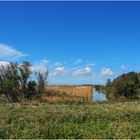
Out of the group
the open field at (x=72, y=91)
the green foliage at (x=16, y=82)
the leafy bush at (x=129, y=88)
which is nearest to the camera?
the green foliage at (x=16, y=82)

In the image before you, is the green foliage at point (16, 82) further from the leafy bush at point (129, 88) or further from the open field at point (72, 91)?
the leafy bush at point (129, 88)

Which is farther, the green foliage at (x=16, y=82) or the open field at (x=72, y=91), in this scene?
the open field at (x=72, y=91)

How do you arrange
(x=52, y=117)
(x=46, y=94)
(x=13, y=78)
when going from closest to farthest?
(x=52, y=117) → (x=13, y=78) → (x=46, y=94)

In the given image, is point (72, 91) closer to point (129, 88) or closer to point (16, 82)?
point (129, 88)

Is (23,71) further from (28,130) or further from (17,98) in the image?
(28,130)

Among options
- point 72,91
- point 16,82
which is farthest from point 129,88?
point 16,82

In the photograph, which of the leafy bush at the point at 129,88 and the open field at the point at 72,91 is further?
the open field at the point at 72,91

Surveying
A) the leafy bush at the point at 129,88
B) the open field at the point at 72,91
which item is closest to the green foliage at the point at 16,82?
the open field at the point at 72,91

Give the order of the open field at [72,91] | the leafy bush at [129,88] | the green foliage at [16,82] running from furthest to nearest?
the open field at [72,91], the leafy bush at [129,88], the green foliage at [16,82]

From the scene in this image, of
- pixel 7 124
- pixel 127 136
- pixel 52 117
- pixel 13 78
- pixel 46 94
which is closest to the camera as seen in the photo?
pixel 127 136

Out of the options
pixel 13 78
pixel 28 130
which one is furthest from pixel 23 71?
pixel 28 130

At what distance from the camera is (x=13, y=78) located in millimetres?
28438

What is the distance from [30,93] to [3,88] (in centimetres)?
211

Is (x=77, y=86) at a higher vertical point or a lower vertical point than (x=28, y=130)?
higher
